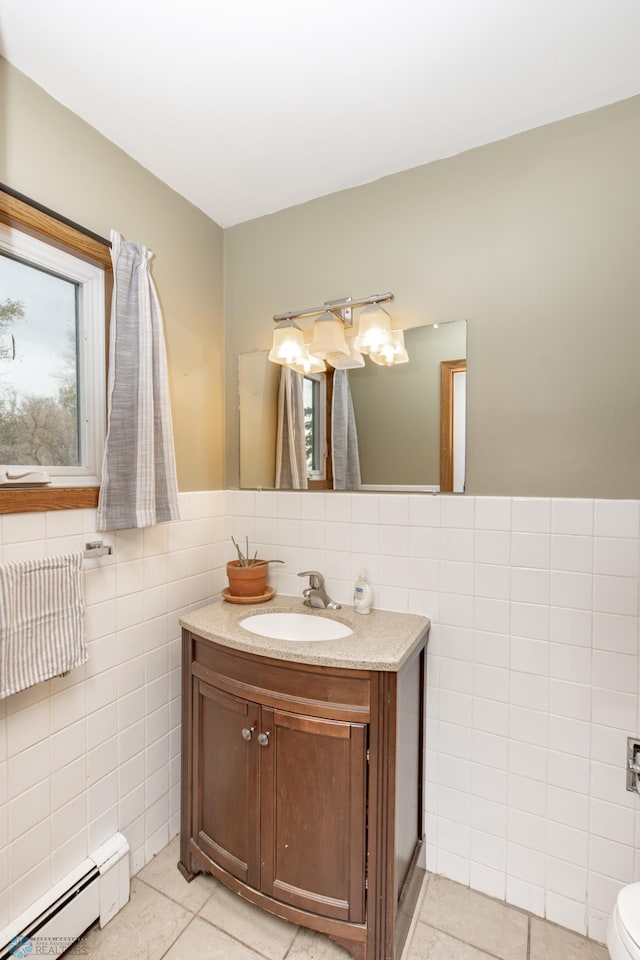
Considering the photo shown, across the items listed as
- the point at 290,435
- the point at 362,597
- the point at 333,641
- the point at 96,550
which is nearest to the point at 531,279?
the point at 290,435

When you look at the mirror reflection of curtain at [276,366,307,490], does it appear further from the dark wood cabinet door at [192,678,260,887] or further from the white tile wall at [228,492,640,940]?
the dark wood cabinet door at [192,678,260,887]

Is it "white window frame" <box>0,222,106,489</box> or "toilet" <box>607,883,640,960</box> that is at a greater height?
"white window frame" <box>0,222,106,489</box>

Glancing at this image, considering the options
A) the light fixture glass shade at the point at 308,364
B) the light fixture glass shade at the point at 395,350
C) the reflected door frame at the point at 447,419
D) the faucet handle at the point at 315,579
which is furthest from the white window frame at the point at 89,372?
the reflected door frame at the point at 447,419

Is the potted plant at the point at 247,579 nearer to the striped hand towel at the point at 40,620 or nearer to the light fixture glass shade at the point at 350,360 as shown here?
the striped hand towel at the point at 40,620

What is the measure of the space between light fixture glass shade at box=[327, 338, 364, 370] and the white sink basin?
965 mm

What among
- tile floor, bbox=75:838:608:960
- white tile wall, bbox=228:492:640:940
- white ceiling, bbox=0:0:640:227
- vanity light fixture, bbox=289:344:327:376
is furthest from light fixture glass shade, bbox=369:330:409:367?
tile floor, bbox=75:838:608:960

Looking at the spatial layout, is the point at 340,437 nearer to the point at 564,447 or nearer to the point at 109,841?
the point at 564,447

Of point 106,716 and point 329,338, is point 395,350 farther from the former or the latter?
point 106,716

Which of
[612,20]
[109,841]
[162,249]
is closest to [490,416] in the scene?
[612,20]

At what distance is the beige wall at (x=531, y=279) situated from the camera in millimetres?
1319

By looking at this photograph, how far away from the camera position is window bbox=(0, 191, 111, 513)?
124 cm

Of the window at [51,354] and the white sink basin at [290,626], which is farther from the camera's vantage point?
the white sink basin at [290,626]

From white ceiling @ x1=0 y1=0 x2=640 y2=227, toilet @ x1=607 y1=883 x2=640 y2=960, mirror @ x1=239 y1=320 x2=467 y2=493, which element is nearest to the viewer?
toilet @ x1=607 y1=883 x2=640 y2=960

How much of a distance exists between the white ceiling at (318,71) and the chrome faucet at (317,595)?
1.54m
